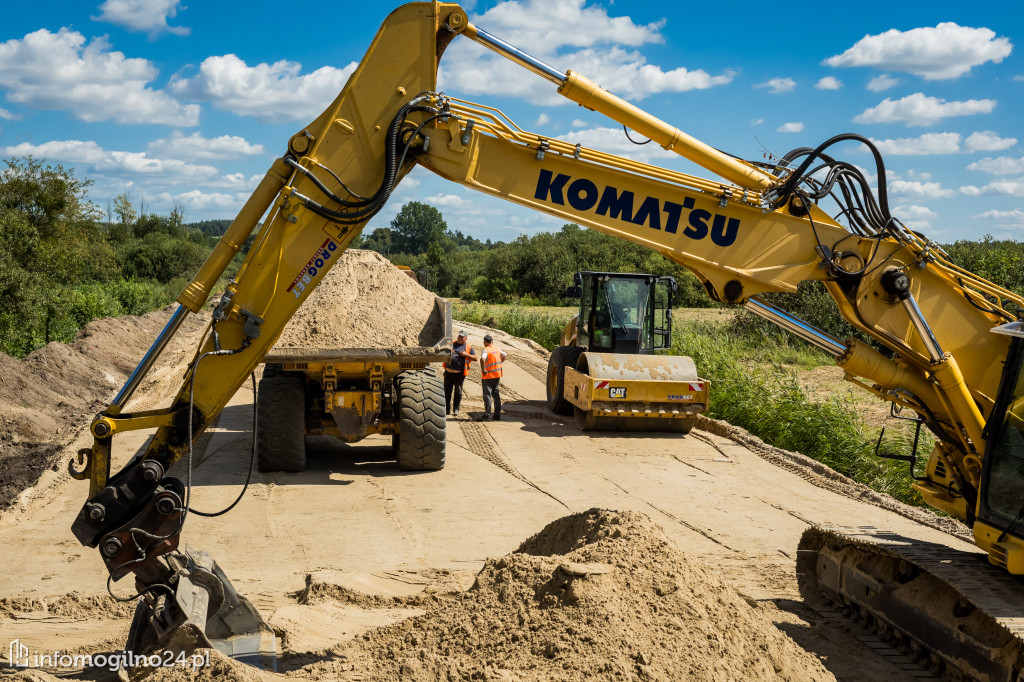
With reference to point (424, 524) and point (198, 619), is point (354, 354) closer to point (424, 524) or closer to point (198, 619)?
point (424, 524)

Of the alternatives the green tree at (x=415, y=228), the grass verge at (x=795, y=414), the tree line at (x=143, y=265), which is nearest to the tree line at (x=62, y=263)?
the tree line at (x=143, y=265)

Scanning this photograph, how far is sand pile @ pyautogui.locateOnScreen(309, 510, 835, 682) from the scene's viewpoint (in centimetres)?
459

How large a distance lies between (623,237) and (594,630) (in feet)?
7.99

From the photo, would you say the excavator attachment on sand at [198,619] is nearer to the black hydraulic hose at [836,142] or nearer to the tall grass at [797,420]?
the black hydraulic hose at [836,142]

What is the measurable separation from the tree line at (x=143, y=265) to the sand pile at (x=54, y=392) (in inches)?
58.0

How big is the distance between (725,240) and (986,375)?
6.35ft

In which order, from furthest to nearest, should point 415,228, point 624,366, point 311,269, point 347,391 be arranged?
point 415,228 → point 624,366 → point 347,391 → point 311,269

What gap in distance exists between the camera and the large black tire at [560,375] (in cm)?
1513

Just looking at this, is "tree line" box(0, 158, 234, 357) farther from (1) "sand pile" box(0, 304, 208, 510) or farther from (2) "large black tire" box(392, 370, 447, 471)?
(2) "large black tire" box(392, 370, 447, 471)

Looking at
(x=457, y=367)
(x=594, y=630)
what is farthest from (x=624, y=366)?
(x=594, y=630)

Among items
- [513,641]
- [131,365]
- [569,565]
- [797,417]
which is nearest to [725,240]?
[569,565]

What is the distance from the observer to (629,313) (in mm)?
14648

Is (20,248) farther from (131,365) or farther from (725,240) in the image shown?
(725,240)

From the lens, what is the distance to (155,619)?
4.95m
